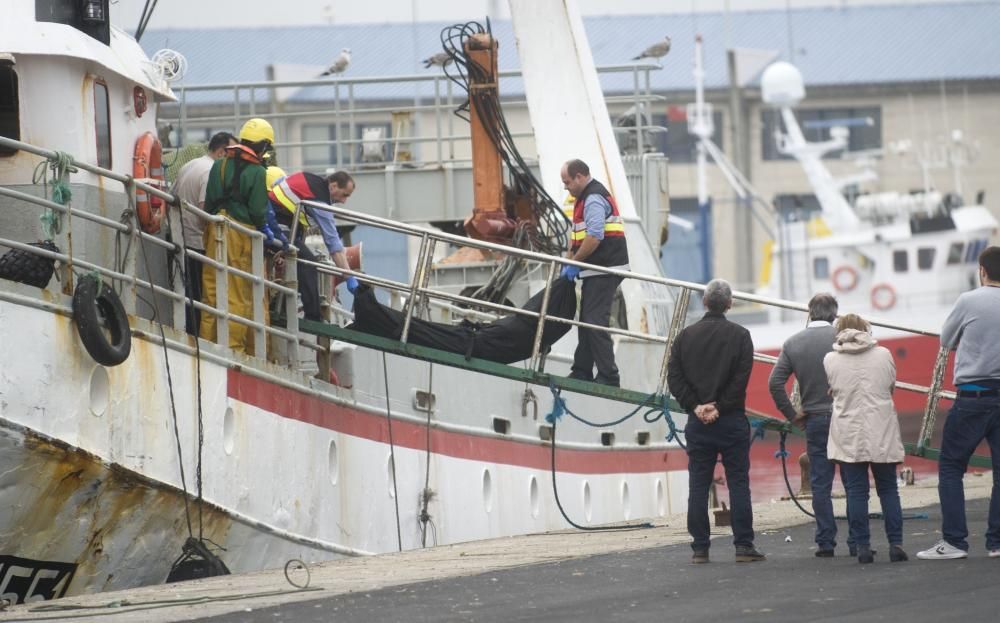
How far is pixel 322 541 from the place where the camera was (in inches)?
478

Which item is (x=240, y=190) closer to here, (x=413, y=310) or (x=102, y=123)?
(x=102, y=123)

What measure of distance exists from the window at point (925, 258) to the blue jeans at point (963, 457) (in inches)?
1346

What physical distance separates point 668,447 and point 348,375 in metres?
6.45

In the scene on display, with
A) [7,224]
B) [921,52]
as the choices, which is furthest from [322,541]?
[921,52]

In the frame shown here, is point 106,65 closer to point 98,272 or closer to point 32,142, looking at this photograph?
point 32,142

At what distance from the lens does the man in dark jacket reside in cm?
943

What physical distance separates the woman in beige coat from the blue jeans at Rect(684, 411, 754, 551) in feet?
1.62

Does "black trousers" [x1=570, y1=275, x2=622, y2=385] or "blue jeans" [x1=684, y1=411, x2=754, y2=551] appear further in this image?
"black trousers" [x1=570, y1=275, x2=622, y2=385]

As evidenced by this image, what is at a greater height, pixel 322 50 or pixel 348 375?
pixel 322 50

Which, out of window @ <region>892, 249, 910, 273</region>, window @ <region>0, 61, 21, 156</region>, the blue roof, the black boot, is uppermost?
the blue roof

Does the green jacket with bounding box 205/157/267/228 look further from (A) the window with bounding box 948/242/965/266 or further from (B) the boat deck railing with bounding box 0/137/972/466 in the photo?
(A) the window with bounding box 948/242/965/266

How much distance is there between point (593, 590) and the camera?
8.30 meters

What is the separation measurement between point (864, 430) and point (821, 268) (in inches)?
1417

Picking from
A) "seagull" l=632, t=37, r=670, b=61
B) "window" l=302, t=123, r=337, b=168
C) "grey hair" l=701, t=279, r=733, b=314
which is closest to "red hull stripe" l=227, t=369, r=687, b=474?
"grey hair" l=701, t=279, r=733, b=314
